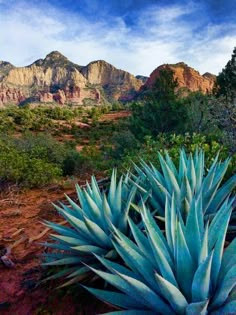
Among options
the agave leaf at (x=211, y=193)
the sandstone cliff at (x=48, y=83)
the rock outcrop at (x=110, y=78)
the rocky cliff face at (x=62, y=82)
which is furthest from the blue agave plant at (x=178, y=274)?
the rock outcrop at (x=110, y=78)

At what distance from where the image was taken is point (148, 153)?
617cm

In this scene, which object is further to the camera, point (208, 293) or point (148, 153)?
point (148, 153)

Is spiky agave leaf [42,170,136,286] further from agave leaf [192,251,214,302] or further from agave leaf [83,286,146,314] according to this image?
agave leaf [192,251,214,302]

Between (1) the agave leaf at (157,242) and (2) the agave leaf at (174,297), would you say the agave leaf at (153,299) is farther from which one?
(1) the agave leaf at (157,242)

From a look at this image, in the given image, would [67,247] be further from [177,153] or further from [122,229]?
[177,153]

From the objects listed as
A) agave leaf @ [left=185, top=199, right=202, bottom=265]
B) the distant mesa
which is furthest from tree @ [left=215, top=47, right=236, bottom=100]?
the distant mesa

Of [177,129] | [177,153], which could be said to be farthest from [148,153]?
[177,129]

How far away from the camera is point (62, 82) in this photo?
110m

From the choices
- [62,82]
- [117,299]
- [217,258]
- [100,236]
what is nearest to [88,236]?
[100,236]

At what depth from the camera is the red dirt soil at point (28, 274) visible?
262 cm

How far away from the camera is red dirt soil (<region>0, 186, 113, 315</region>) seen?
2.62m

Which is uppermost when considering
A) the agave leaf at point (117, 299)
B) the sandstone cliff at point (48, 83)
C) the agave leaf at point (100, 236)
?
the sandstone cliff at point (48, 83)

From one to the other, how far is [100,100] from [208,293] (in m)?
94.0

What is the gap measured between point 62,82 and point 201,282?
112825 millimetres
